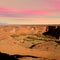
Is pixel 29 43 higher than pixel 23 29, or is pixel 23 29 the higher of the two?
pixel 23 29

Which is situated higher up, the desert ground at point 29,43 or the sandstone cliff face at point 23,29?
the sandstone cliff face at point 23,29

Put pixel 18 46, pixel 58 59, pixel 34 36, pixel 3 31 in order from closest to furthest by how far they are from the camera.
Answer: pixel 58 59 < pixel 18 46 < pixel 34 36 < pixel 3 31

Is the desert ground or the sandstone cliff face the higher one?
the sandstone cliff face

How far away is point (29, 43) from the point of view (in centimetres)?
1583

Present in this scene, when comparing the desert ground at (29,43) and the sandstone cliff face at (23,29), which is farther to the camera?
the sandstone cliff face at (23,29)

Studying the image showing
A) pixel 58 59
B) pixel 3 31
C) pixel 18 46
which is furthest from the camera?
pixel 3 31

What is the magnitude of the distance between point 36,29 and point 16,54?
6007 millimetres

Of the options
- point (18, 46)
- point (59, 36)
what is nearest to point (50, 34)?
point (59, 36)

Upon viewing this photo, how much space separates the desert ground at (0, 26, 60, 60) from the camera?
13664mm

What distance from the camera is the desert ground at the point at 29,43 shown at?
13.7 meters

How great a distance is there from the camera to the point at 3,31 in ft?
60.9

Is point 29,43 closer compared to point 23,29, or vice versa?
point 29,43

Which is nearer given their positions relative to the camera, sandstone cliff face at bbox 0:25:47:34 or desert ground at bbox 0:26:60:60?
desert ground at bbox 0:26:60:60

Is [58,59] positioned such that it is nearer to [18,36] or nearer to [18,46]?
[18,46]
